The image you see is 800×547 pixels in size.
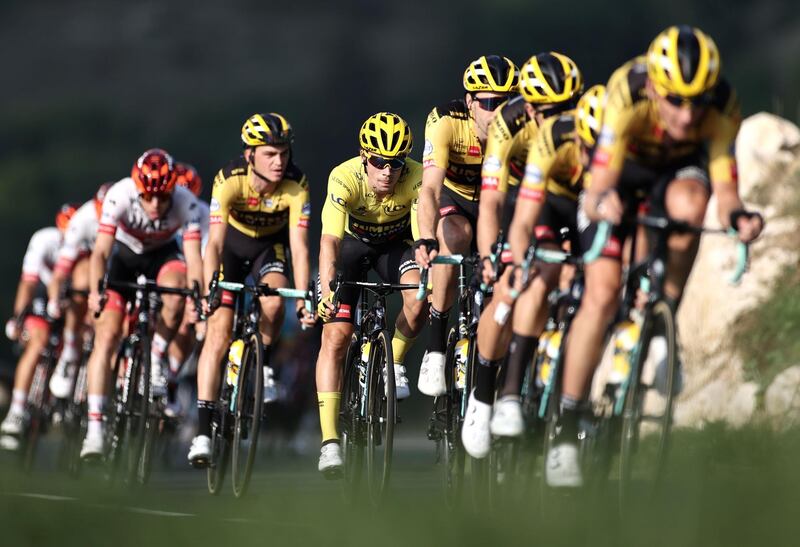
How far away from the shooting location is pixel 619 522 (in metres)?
6.53

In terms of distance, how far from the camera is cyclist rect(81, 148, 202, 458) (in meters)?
11.7

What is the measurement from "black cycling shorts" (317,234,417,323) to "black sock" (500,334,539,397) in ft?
7.38

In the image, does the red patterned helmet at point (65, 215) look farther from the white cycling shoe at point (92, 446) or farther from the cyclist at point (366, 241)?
the cyclist at point (366, 241)

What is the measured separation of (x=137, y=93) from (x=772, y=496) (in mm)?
58353

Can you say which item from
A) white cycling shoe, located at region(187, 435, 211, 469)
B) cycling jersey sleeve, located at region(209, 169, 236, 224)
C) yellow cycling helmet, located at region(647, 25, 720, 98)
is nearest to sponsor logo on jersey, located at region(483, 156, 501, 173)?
yellow cycling helmet, located at region(647, 25, 720, 98)

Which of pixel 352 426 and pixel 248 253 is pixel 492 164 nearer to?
pixel 352 426

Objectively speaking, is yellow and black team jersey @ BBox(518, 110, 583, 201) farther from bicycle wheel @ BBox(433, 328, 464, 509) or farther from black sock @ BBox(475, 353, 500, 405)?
bicycle wheel @ BBox(433, 328, 464, 509)

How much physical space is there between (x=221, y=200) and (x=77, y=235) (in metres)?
3.73

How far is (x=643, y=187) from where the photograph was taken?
7.40 meters

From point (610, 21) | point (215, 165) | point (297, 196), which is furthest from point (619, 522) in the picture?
point (610, 21)

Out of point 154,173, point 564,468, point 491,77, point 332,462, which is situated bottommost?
point 564,468

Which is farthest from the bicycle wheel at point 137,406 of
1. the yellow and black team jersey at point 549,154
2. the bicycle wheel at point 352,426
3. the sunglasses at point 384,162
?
the yellow and black team jersey at point 549,154

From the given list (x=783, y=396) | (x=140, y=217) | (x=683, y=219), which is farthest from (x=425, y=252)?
(x=783, y=396)

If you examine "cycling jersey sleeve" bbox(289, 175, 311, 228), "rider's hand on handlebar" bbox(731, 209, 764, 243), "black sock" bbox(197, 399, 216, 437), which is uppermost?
"cycling jersey sleeve" bbox(289, 175, 311, 228)
